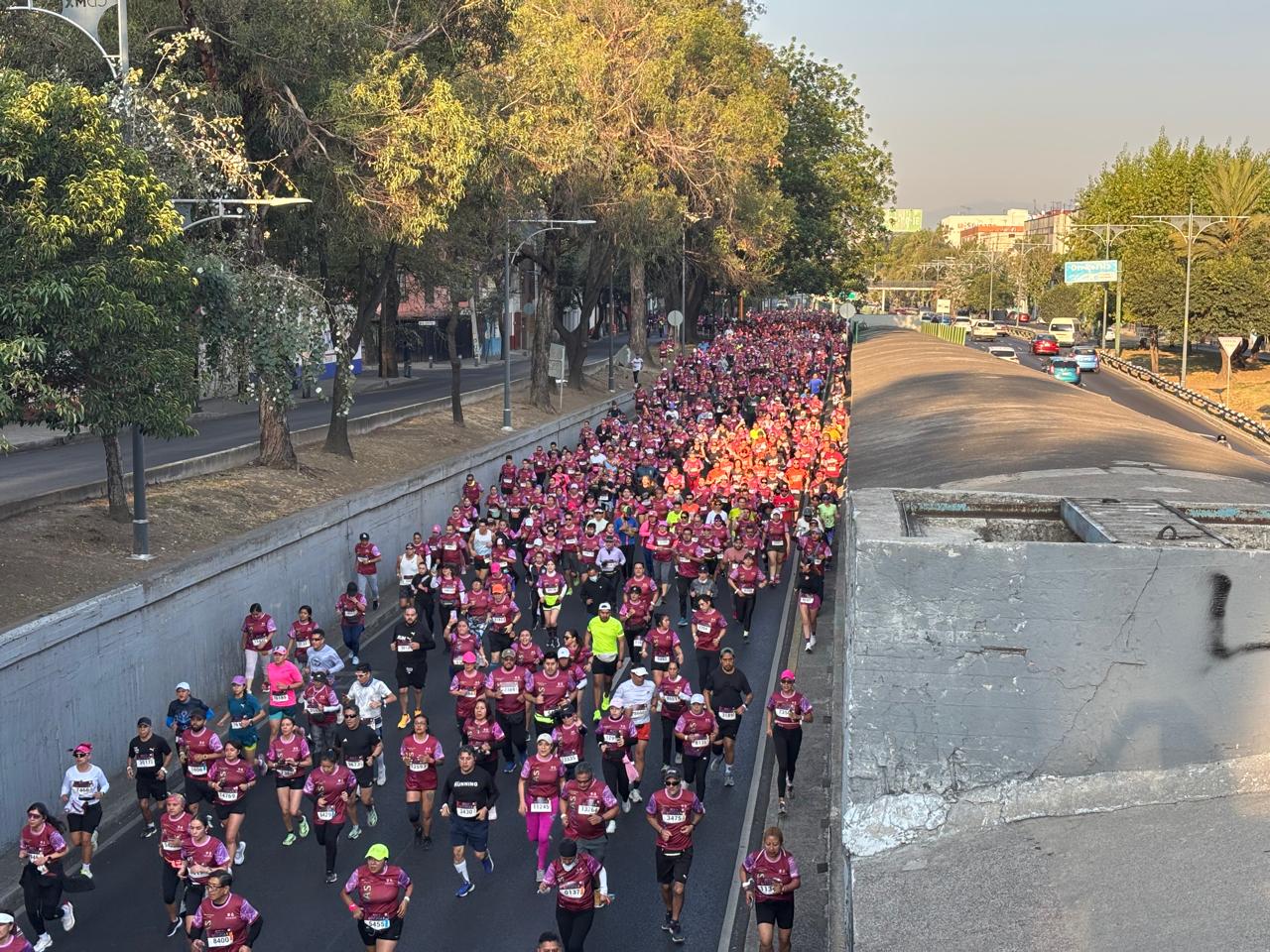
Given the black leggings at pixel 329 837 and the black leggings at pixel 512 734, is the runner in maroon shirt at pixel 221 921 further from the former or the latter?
the black leggings at pixel 512 734

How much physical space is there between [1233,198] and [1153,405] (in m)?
30.1

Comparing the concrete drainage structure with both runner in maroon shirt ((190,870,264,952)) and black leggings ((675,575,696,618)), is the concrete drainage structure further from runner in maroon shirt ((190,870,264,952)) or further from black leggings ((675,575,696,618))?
black leggings ((675,575,696,618))

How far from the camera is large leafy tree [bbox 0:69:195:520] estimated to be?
1239 centimetres

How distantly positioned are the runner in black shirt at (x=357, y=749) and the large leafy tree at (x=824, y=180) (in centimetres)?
6002

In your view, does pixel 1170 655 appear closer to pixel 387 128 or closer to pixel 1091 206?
pixel 387 128

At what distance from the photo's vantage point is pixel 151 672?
14.9 metres

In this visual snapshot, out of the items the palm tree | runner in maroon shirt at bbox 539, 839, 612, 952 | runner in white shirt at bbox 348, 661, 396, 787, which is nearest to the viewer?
runner in maroon shirt at bbox 539, 839, 612, 952

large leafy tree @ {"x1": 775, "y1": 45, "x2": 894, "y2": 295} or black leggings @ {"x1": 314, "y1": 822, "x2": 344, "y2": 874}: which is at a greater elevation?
large leafy tree @ {"x1": 775, "y1": 45, "x2": 894, "y2": 295}

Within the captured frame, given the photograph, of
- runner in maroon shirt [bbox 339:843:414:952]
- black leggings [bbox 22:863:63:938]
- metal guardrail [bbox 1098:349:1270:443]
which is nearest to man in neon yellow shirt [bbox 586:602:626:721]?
runner in maroon shirt [bbox 339:843:414:952]

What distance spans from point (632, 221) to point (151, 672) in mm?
27335

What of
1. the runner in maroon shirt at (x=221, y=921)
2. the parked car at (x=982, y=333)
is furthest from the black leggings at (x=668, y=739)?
the parked car at (x=982, y=333)

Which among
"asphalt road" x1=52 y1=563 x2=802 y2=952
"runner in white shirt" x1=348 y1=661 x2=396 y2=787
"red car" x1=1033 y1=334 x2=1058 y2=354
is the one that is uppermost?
"red car" x1=1033 y1=334 x2=1058 y2=354

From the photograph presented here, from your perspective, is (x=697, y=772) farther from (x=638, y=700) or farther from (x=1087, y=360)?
(x=1087, y=360)

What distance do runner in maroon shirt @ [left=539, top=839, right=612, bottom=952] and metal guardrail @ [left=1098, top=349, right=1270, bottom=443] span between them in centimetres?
3538
